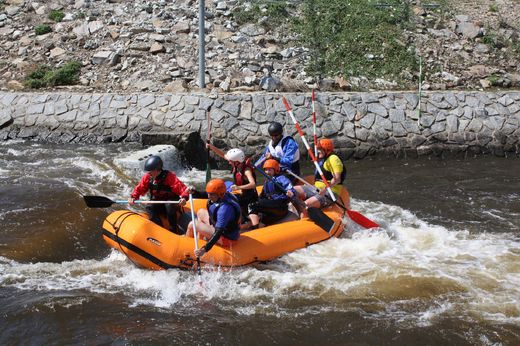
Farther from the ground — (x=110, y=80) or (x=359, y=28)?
(x=359, y=28)

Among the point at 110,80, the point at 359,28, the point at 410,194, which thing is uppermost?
the point at 359,28

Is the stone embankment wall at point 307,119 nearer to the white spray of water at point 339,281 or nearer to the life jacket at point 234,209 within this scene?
the white spray of water at point 339,281

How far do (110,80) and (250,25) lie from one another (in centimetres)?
482

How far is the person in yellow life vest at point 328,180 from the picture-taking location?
848 cm

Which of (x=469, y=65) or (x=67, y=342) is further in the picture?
(x=469, y=65)

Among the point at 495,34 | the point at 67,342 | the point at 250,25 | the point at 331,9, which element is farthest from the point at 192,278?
the point at 495,34

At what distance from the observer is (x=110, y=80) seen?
16078 mm

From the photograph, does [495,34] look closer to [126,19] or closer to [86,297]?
[126,19]

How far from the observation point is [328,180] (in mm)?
8844

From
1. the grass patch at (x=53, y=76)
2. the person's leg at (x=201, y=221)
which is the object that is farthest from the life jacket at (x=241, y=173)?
the grass patch at (x=53, y=76)

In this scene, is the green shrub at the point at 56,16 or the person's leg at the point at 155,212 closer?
the person's leg at the point at 155,212

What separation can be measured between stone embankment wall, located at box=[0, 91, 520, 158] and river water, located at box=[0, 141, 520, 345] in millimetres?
3609

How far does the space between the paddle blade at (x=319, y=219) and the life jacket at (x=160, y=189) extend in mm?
1887

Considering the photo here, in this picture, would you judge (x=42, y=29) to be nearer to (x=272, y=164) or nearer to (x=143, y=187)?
(x=143, y=187)
